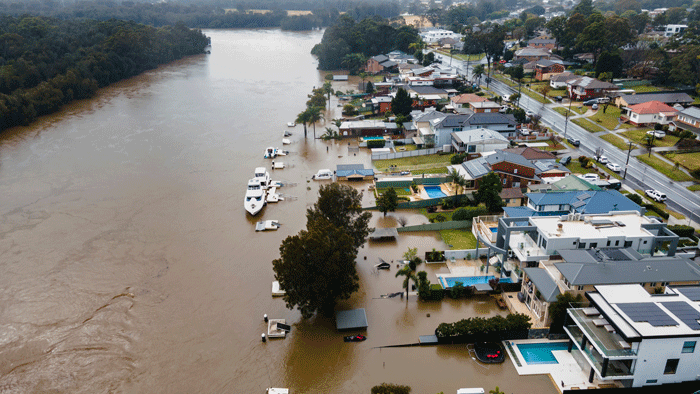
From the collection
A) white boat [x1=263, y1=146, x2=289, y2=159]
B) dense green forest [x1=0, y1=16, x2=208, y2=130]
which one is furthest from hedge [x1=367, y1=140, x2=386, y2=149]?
dense green forest [x1=0, y1=16, x2=208, y2=130]

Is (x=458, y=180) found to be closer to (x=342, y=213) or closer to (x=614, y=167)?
(x=342, y=213)

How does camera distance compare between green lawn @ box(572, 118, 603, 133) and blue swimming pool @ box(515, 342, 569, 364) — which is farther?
green lawn @ box(572, 118, 603, 133)

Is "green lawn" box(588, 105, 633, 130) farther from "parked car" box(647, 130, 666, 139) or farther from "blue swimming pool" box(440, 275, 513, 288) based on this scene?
"blue swimming pool" box(440, 275, 513, 288)

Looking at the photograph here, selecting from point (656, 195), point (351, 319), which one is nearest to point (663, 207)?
point (656, 195)

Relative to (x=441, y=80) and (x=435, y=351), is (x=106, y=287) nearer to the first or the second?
(x=435, y=351)

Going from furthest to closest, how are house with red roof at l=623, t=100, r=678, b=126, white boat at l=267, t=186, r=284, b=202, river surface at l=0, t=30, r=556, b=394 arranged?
house with red roof at l=623, t=100, r=678, b=126 < white boat at l=267, t=186, r=284, b=202 < river surface at l=0, t=30, r=556, b=394

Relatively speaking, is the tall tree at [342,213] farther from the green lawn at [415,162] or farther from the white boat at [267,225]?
the green lawn at [415,162]
